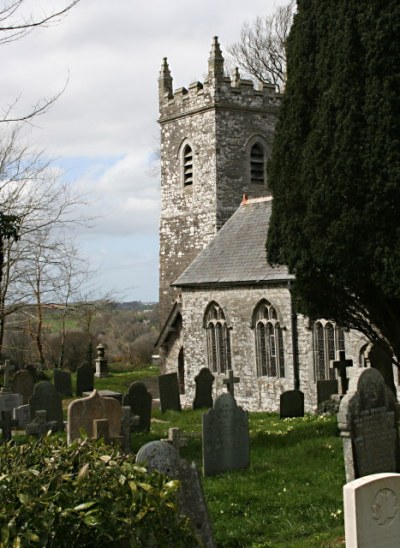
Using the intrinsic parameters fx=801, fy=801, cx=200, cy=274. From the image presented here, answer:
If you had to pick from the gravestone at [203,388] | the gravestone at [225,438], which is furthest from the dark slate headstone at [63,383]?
the gravestone at [225,438]

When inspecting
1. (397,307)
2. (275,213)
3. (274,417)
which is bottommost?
(274,417)

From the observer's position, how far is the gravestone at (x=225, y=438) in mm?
10695

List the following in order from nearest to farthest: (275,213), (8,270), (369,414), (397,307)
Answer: (369,414) < (397,307) < (275,213) < (8,270)

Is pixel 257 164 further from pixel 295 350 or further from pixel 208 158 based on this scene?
pixel 295 350

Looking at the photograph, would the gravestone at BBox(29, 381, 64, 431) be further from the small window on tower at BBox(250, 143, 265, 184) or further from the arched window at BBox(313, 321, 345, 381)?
the small window on tower at BBox(250, 143, 265, 184)

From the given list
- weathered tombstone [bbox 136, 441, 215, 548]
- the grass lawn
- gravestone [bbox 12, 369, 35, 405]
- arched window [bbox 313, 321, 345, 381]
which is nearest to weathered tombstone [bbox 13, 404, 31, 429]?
the grass lawn

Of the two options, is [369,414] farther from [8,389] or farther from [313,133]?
[8,389]

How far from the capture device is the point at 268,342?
22188 millimetres

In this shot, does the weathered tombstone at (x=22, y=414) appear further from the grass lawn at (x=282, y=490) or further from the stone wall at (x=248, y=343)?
the stone wall at (x=248, y=343)

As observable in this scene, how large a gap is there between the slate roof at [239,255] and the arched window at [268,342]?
948mm

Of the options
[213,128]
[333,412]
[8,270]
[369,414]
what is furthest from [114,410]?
[213,128]

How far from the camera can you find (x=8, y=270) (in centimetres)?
2528

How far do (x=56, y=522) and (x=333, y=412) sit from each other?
1248 cm

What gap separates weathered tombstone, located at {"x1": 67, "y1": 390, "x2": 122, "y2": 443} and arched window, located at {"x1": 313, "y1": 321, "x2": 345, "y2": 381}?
9.87 m
